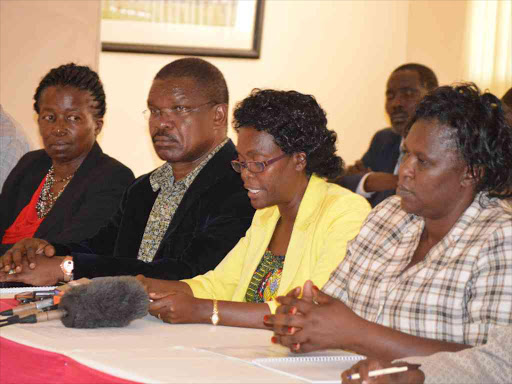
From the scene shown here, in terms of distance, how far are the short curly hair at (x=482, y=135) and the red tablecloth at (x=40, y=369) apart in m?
Answer: 1.08

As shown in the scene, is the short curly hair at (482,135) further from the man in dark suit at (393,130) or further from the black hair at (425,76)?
the black hair at (425,76)

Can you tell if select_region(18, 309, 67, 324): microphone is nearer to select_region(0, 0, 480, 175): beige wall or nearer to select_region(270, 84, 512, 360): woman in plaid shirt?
select_region(270, 84, 512, 360): woman in plaid shirt

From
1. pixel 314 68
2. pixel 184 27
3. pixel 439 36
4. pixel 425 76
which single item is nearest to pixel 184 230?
pixel 425 76

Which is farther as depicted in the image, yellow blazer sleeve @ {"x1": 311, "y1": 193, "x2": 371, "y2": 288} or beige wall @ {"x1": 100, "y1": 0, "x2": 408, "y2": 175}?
beige wall @ {"x1": 100, "y1": 0, "x2": 408, "y2": 175}

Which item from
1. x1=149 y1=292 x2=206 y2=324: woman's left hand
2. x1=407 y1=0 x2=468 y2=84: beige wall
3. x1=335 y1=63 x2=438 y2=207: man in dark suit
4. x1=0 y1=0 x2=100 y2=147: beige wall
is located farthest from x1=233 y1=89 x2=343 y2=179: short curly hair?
x1=407 y1=0 x2=468 y2=84: beige wall

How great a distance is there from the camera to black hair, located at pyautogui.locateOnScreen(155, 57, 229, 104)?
3.60 m

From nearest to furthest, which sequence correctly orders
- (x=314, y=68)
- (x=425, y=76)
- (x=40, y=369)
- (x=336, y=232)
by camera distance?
(x=40, y=369)
(x=336, y=232)
(x=425, y=76)
(x=314, y=68)

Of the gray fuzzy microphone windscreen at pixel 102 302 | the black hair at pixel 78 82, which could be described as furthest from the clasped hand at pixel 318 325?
the black hair at pixel 78 82

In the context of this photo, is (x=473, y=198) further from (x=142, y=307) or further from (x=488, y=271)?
(x=142, y=307)

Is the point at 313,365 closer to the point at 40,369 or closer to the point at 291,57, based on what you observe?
the point at 40,369

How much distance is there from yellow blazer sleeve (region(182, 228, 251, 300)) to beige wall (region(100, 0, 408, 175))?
10.9 feet

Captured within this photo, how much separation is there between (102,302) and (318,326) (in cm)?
65

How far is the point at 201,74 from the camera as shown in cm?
363

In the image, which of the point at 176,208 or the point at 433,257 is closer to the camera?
the point at 433,257
